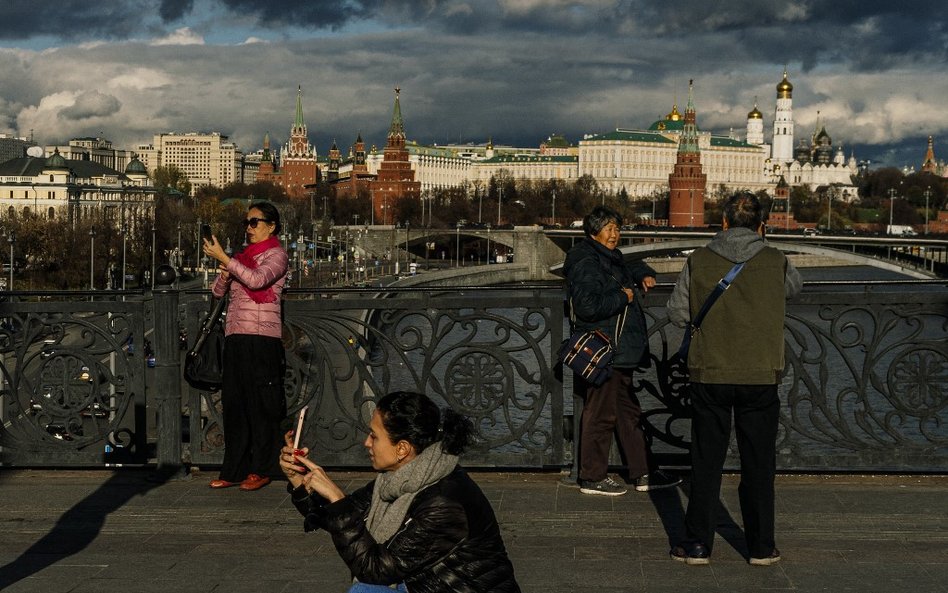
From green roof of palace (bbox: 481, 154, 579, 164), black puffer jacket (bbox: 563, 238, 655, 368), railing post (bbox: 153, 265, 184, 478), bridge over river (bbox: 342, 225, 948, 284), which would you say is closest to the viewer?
black puffer jacket (bbox: 563, 238, 655, 368)

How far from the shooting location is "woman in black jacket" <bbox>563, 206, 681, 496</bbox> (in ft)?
19.4

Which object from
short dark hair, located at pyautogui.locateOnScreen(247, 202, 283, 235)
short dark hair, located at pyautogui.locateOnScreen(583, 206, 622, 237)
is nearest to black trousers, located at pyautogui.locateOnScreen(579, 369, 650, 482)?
short dark hair, located at pyautogui.locateOnScreen(583, 206, 622, 237)

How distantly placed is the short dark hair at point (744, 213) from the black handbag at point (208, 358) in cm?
255

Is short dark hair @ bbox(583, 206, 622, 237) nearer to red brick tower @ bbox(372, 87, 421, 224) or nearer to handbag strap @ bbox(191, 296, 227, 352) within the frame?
handbag strap @ bbox(191, 296, 227, 352)

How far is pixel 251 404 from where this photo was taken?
6359mm

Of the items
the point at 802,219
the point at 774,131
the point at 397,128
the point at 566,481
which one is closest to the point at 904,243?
the point at 566,481

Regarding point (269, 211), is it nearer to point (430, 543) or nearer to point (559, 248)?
point (430, 543)

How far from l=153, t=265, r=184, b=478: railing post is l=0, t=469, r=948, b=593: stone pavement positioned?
14 cm

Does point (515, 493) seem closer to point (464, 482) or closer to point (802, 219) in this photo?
point (464, 482)

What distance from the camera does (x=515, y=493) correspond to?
245 inches

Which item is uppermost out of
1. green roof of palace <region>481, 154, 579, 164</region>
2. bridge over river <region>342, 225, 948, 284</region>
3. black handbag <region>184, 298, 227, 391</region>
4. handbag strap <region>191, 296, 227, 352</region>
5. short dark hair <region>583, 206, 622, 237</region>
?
green roof of palace <region>481, 154, 579, 164</region>

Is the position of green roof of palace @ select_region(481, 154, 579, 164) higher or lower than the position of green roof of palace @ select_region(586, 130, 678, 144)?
lower

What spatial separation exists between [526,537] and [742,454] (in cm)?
97

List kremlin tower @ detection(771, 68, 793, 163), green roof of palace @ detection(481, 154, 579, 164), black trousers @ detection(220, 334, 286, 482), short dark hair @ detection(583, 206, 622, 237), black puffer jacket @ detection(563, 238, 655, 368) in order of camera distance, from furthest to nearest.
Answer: kremlin tower @ detection(771, 68, 793, 163), green roof of palace @ detection(481, 154, 579, 164), black trousers @ detection(220, 334, 286, 482), short dark hair @ detection(583, 206, 622, 237), black puffer jacket @ detection(563, 238, 655, 368)
